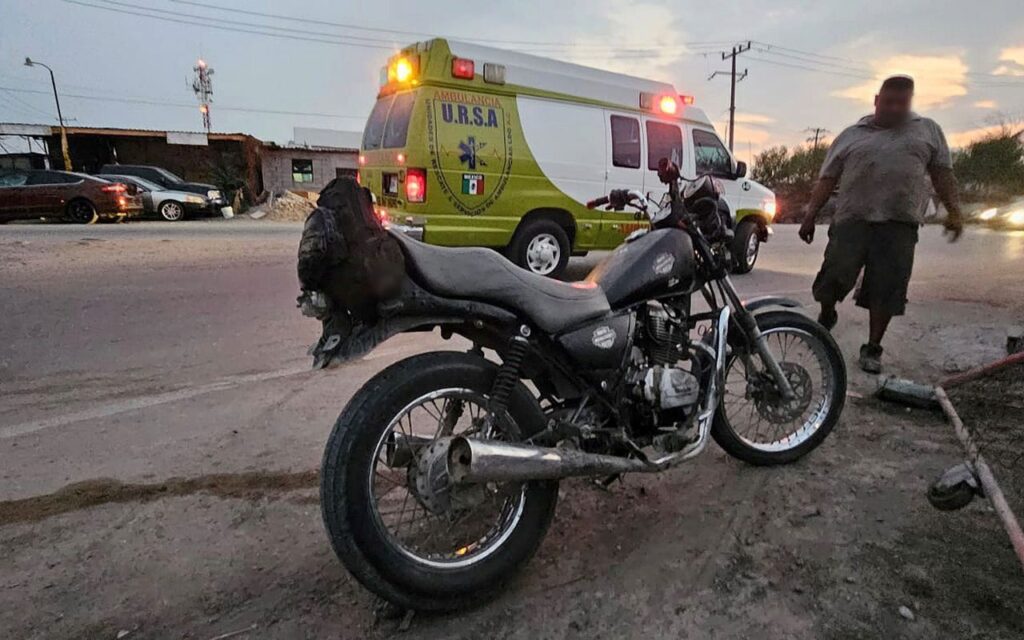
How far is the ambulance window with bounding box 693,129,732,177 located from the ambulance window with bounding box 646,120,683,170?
0.33 meters

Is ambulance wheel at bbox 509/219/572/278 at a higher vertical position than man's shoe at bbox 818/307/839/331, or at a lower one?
higher

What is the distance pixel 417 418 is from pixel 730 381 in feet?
6.00

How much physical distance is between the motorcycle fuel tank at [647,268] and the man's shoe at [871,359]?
2.60 metres

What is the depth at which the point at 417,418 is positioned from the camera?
2.03 m

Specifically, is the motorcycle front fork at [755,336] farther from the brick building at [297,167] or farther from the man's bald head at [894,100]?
the brick building at [297,167]

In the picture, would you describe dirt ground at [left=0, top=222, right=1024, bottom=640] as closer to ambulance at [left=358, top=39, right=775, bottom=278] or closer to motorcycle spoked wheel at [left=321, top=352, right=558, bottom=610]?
motorcycle spoked wheel at [left=321, top=352, right=558, bottom=610]

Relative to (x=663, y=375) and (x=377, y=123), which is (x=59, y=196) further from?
(x=663, y=375)

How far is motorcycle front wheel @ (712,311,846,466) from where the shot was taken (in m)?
2.93

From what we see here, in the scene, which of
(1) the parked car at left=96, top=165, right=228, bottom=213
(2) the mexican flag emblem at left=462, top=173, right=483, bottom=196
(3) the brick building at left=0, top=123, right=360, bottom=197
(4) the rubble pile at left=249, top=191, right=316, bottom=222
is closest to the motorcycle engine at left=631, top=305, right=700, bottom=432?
(2) the mexican flag emblem at left=462, top=173, right=483, bottom=196

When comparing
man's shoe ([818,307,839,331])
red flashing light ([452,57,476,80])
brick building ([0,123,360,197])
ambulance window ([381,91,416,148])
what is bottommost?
man's shoe ([818,307,839,331])

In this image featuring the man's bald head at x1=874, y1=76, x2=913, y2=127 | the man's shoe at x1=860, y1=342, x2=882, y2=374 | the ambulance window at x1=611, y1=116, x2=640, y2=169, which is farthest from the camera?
the ambulance window at x1=611, y1=116, x2=640, y2=169

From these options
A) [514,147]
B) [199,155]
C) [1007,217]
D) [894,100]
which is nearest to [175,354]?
[514,147]

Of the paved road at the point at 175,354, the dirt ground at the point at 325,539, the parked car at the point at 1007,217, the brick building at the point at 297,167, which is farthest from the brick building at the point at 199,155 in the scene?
the dirt ground at the point at 325,539

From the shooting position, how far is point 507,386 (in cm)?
204
